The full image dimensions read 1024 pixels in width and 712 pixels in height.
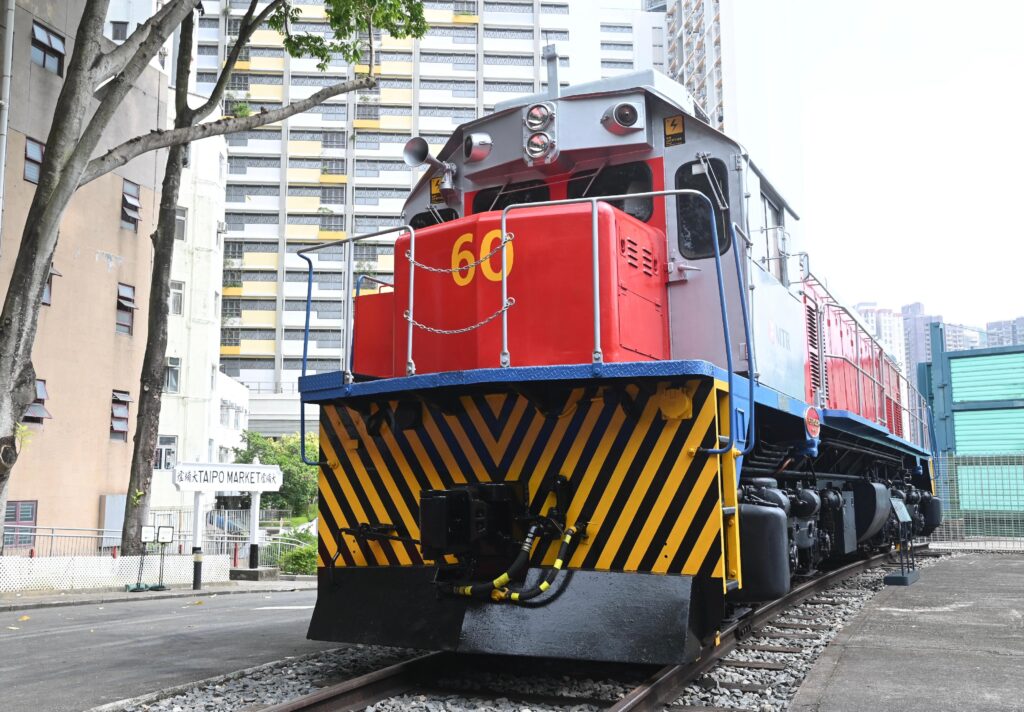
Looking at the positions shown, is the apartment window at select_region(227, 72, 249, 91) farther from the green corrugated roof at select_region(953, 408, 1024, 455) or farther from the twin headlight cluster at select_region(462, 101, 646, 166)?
the twin headlight cluster at select_region(462, 101, 646, 166)

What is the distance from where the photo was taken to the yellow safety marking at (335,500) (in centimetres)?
602

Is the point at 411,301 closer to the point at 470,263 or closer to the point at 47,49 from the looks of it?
the point at 470,263

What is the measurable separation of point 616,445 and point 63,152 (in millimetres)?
9612

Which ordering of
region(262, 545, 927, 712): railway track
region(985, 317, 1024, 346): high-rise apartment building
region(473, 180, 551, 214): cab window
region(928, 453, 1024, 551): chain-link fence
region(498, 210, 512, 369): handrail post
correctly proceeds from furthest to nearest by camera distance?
region(985, 317, 1024, 346): high-rise apartment building, region(928, 453, 1024, 551): chain-link fence, region(473, 180, 551, 214): cab window, region(498, 210, 512, 369): handrail post, region(262, 545, 927, 712): railway track

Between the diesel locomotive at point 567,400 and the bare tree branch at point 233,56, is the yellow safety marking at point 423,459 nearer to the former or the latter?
the diesel locomotive at point 567,400

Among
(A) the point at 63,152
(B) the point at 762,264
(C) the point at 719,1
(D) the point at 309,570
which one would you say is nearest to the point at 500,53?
(C) the point at 719,1

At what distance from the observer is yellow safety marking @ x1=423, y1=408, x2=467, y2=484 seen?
18.8 feet

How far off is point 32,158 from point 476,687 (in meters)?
17.2

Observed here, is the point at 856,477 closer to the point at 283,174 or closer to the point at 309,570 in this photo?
the point at 309,570

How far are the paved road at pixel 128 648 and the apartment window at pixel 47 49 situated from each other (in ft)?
39.5

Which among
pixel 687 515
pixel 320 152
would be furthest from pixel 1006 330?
pixel 687 515

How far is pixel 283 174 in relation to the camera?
69.1 m

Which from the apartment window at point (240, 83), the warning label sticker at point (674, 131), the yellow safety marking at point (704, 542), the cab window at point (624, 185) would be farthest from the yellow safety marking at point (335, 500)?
the apartment window at point (240, 83)

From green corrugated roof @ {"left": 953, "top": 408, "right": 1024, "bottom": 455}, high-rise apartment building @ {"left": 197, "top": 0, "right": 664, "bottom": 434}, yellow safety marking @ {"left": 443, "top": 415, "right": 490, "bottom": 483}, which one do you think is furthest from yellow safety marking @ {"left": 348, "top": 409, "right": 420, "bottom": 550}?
high-rise apartment building @ {"left": 197, "top": 0, "right": 664, "bottom": 434}
